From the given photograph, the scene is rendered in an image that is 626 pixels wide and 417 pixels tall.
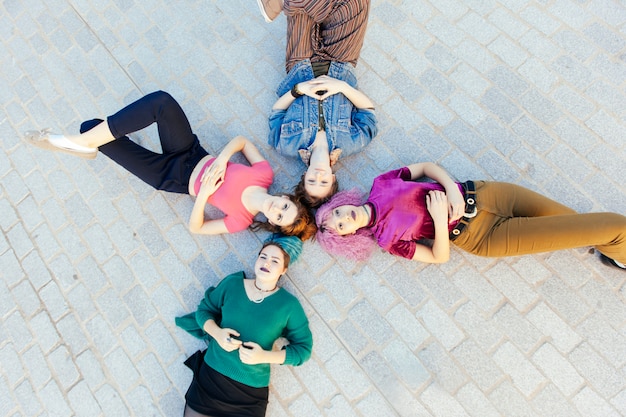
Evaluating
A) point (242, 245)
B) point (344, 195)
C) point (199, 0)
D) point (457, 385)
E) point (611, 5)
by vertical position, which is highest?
point (611, 5)

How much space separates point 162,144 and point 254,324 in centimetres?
183

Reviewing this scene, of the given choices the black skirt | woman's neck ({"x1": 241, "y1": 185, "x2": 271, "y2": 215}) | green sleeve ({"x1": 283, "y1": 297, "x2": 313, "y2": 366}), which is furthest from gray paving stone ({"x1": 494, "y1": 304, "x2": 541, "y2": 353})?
woman's neck ({"x1": 241, "y1": 185, "x2": 271, "y2": 215})

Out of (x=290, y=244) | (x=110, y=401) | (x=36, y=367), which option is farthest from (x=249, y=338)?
(x=36, y=367)

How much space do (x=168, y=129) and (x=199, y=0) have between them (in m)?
1.87

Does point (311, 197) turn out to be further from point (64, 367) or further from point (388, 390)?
point (64, 367)

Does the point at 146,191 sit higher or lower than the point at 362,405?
higher

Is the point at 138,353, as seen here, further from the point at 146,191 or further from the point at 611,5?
the point at 611,5

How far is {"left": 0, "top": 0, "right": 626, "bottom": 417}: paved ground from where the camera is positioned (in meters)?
3.70

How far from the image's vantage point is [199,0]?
4699mm

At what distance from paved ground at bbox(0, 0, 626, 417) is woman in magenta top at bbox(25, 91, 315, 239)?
1.25 ft

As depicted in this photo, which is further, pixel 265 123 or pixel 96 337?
pixel 265 123

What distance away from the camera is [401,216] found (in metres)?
3.50

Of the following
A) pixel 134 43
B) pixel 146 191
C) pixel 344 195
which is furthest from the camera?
pixel 134 43

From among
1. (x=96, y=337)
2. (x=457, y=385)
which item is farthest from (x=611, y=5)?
(x=96, y=337)
